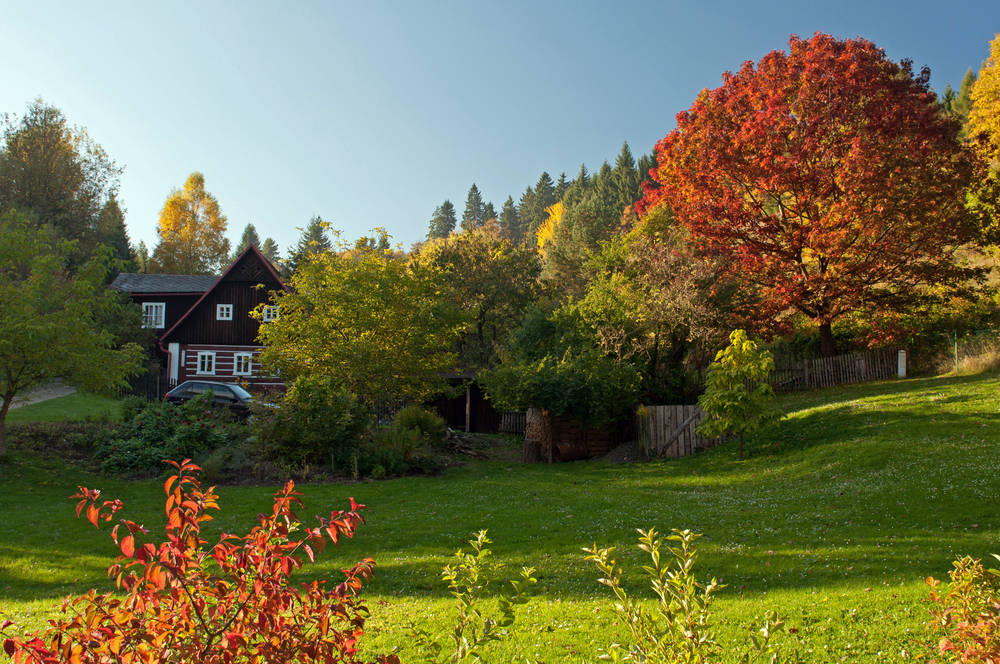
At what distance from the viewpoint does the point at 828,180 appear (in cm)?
2266

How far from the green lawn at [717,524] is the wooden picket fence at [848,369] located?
6695 mm

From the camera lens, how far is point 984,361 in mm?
21812

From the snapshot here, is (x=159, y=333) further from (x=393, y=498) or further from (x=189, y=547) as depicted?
(x=189, y=547)

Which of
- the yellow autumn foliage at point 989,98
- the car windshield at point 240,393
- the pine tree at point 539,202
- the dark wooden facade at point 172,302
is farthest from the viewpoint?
the pine tree at point 539,202

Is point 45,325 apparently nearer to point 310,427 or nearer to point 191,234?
point 310,427

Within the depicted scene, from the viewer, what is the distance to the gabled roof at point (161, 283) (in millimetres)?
40938

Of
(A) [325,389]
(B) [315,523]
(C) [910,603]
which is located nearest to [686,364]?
(A) [325,389]

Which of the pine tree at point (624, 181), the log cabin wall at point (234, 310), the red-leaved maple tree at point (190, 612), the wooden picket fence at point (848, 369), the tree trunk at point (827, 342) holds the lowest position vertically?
the red-leaved maple tree at point (190, 612)

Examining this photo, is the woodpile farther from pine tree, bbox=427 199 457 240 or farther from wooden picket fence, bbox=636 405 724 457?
pine tree, bbox=427 199 457 240

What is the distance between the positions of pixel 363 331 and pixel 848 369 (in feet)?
63.5

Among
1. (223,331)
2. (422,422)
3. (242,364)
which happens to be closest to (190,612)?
(422,422)

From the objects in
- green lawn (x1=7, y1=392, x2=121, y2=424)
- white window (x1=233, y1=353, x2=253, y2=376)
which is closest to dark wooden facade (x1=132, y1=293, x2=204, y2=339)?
white window (x1=233, y1=353, x2=253, y2=376)

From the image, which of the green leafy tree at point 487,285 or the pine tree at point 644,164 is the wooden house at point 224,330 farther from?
the pine tree at point 644,164

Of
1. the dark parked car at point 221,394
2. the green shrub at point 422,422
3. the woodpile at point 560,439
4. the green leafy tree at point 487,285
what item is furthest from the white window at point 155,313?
the woodpile at point 560,439
